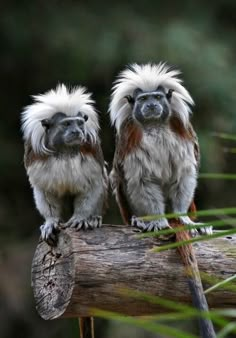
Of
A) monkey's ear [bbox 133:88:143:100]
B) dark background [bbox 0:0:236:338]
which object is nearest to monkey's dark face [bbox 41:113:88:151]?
monkey's ear [bbox 133:88:143:100]

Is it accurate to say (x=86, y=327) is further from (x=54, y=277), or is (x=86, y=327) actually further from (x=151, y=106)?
(x=151, y=106)

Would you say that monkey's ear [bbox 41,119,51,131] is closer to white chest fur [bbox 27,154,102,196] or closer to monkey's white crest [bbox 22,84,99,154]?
monkey's white crest [bbox 22,84,99,154]

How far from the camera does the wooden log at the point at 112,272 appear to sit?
16.3ft

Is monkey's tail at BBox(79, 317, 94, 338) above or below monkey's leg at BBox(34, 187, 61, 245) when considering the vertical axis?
Answer: below

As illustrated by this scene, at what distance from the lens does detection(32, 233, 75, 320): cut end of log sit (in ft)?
16.4

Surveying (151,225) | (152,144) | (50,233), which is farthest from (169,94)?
(50,233)

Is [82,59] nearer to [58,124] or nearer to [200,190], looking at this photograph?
[200,190]

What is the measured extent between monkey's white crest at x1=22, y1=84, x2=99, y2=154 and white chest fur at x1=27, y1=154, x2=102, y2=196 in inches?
4.5

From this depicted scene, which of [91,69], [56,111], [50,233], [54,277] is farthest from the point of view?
[91,69]

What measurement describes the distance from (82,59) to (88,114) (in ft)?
16.3

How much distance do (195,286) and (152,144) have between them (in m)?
1.14

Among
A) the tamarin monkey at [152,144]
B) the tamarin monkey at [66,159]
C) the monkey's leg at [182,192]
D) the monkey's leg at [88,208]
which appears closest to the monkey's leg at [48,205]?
the tamarin monkey at [66,159]

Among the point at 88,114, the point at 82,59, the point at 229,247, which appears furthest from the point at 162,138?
the point at 82,59

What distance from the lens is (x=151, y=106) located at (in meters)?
5.74
